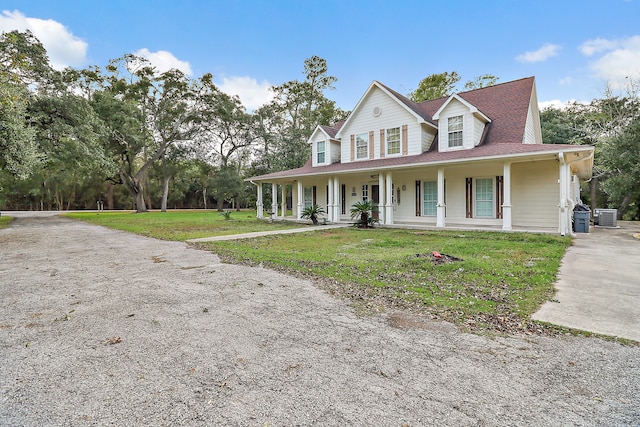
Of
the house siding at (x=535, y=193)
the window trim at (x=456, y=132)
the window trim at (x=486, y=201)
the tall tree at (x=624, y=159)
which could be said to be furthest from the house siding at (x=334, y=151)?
the tall tree at (x=624, y=159)

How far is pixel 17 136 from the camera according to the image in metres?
13.0

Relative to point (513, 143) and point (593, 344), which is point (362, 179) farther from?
point (593, 344)

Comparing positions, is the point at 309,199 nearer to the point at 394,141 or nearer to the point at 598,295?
the point at 394,141

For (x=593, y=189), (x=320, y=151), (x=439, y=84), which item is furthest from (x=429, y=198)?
(x=439, y=84)

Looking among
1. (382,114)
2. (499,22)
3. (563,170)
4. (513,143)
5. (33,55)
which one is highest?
(499,22)

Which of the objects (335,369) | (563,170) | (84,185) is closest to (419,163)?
(563,170)

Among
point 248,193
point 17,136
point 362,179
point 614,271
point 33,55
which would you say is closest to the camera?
point 614,271

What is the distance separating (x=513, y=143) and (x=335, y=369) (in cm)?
1364

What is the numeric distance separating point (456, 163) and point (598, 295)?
851 centimetres

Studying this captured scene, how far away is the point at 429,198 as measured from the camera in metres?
15.4

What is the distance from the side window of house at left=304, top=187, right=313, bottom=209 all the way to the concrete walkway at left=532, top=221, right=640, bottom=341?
47.3ft

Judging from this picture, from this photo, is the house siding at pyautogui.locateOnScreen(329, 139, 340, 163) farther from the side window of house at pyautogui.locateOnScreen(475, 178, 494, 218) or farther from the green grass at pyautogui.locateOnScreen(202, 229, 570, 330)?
the green grass at pyautogui.locateOnScreen(202, 229, 570, 330)

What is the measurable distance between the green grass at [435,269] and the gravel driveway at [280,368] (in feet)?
1.99

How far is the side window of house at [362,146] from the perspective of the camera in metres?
16.8
